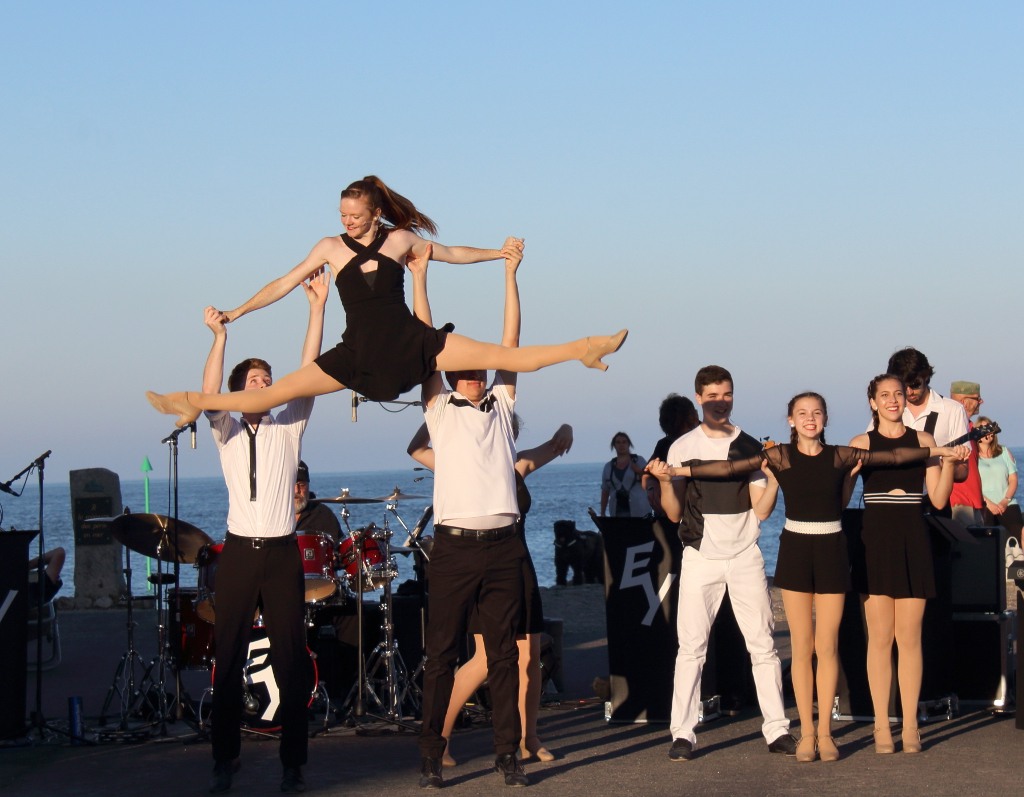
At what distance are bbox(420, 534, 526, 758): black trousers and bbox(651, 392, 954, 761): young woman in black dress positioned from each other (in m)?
0.97

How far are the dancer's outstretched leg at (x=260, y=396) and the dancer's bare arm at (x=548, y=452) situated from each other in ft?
3.62

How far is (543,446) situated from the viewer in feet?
19.5

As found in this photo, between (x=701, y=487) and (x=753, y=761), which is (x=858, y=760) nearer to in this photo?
(x=753, y=761)

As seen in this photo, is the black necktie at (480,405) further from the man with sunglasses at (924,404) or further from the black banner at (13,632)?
the black banner at (13,632)

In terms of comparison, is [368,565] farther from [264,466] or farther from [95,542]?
[95,542]

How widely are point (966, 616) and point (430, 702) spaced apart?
3554mm

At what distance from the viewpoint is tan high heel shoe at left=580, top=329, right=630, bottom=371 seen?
507cm

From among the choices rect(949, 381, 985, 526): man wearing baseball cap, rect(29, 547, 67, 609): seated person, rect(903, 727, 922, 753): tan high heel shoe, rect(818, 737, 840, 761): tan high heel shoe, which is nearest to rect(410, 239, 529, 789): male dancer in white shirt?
rect(818, 737, 840, 761): tan high heel shoe

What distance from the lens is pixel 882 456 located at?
5.56 m

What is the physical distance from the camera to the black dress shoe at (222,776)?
204 inches

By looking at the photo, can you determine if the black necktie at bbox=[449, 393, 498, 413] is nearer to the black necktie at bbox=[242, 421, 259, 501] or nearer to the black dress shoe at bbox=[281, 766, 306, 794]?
the black necktie at bbox=[242, 421, 259, 501]

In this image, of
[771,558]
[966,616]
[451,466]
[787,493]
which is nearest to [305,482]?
[451,466]

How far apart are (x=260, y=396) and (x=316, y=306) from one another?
65 cm

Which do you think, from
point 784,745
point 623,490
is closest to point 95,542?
point 623,490
